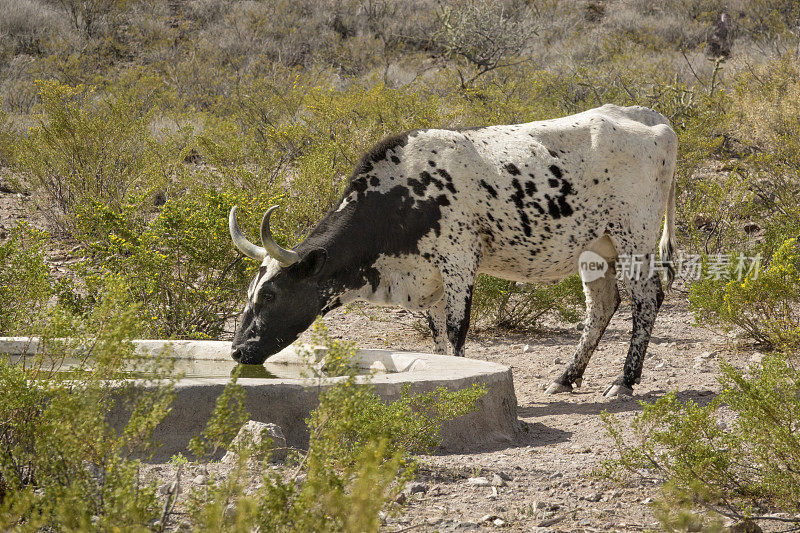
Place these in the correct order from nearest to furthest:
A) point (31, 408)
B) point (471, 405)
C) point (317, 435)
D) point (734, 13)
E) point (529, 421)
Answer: point (317, 435) → point (31, 408) → point (471, 405) → point (529, 421) → point (734, 13)

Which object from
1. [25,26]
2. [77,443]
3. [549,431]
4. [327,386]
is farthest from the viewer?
[25,26]

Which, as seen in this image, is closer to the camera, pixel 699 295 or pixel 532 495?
pixel 532 495

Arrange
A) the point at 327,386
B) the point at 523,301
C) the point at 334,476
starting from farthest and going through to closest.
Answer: the point at 523,301, the point at 327,386, the point at 334,476

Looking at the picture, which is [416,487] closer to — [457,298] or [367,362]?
[367,362]

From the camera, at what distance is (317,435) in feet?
11.1

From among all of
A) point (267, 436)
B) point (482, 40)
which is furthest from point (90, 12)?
point (267, 436)

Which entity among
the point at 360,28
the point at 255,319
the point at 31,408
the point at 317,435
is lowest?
the point at 360,28

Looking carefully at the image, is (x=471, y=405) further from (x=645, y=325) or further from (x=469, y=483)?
(x=645, y=325)

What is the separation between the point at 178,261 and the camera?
796 cm

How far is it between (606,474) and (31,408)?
→ 2.56m

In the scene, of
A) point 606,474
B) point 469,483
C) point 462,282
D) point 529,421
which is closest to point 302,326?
point 462,282

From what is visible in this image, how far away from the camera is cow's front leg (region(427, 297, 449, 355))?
7445 millimetres

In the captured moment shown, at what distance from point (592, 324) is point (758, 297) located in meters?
1.36

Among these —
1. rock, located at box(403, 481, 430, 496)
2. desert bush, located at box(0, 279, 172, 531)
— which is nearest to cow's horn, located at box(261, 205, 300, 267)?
desert bush, located at box(0, 279, 172, 531)
